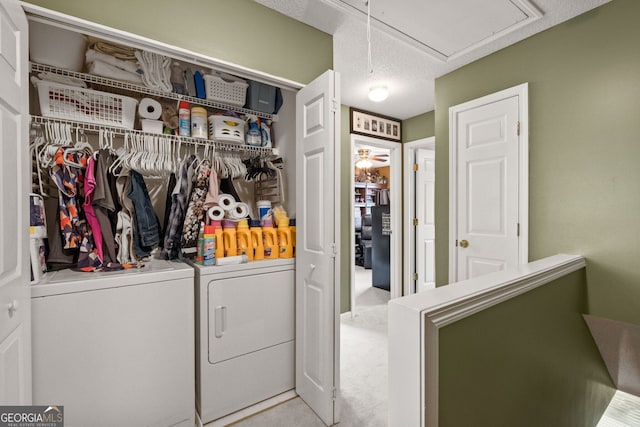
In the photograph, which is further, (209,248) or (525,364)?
(209,248)

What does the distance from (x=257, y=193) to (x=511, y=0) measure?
7.19 ft

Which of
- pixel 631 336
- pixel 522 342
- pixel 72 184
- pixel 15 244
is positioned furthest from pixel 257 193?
pixel 631 336

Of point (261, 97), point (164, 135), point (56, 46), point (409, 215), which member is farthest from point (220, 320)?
point (409, 215)

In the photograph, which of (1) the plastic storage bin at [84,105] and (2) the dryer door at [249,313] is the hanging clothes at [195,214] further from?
(1) the plastic storage bin at [84,105]

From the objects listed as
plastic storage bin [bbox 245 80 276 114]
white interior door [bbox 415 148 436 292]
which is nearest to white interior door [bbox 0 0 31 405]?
plastic storage bin [bbox 245 80 276 114]

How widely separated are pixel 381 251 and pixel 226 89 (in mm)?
3544

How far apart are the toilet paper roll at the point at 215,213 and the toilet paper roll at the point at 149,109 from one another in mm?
730

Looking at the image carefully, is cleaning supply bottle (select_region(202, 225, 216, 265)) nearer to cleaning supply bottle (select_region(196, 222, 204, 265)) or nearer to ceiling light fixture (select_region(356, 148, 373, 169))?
cleaning supply bottle (select_region(196, 222, 204, 265))

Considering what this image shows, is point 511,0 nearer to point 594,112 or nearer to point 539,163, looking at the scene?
point 594,112

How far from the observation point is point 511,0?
1841mm

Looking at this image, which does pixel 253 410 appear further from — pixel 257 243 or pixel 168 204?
pixel 168 204

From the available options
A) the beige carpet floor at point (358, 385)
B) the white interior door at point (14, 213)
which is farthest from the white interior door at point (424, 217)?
the white interior door at point (14, 213)

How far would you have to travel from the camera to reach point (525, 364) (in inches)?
49.3

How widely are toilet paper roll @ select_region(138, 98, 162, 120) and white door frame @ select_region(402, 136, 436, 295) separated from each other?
3.02 meters
